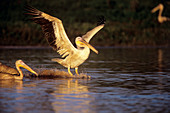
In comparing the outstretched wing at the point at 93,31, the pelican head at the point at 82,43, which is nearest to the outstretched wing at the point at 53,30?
the pelican head at the point at 82,43

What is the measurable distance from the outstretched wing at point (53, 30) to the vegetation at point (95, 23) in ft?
37.0

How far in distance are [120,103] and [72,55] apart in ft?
15.8

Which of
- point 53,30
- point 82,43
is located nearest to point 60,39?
point 53,30

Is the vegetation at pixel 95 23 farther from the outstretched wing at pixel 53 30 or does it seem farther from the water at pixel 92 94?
the water at pixel 92 94

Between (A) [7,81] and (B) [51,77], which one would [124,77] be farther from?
(A) [7,81]

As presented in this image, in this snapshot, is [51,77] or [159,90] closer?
[159,90]

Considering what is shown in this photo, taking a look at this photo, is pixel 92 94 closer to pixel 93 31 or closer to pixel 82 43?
pixel 82 43

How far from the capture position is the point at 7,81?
12.4m

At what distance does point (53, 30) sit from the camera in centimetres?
1309

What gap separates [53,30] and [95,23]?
Answer: 850 inches

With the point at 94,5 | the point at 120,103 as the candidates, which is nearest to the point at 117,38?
the point at 94,5

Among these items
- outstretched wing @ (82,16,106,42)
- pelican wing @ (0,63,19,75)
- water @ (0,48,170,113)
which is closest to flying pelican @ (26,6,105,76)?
outstretched wing @ (82,16,106,42)

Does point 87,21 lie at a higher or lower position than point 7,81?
higher

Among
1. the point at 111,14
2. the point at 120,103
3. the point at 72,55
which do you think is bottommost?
the point at 120,103
